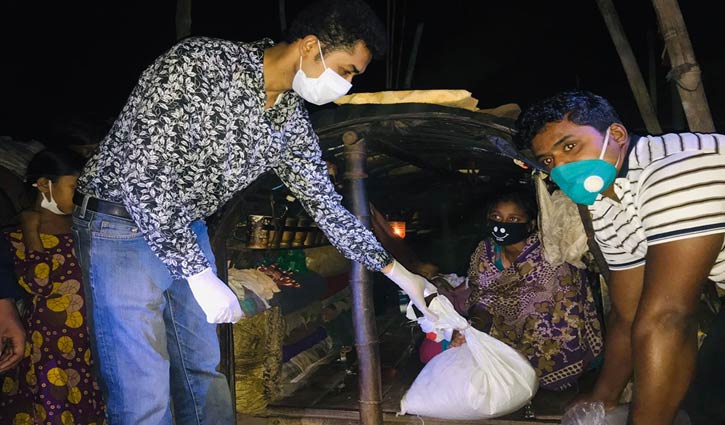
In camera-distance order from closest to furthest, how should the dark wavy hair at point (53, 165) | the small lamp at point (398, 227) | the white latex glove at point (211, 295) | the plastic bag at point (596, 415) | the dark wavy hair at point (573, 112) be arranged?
the white latex glove at point (211, 295), the dark wavy hair at point (573, 112), the plastic bag at point (596, 415), the dark wavy hair at point (53, 165), the small lamp at point (398, 227)

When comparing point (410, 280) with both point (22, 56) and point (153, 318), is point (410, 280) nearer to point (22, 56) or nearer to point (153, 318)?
point (153, 318)

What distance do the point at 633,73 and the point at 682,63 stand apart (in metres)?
0.69

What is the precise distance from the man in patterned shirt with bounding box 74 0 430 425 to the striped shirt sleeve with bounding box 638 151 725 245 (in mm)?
1227

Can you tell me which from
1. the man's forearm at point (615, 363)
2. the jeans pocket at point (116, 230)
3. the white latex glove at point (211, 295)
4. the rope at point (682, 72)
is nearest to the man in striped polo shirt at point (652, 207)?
the man's forearm at point (615, 363)

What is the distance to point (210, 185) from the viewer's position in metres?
2.01

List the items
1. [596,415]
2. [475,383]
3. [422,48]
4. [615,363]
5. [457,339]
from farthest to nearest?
[422,48], [457,339], [475,383], [615,363], [596,415]

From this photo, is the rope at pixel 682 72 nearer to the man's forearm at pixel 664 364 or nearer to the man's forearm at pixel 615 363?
the man's forearm at pixel 615 363

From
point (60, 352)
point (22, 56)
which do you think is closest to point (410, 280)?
point (60, 352)

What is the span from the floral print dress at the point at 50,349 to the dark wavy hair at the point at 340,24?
235cm

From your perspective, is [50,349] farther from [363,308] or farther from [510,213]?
[510,213]

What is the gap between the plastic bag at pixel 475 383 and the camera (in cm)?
346

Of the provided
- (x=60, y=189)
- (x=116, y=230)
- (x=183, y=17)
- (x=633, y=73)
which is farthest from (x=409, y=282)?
(x=183, y=17)

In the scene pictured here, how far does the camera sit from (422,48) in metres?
9.23

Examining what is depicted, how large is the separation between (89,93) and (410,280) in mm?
4635
